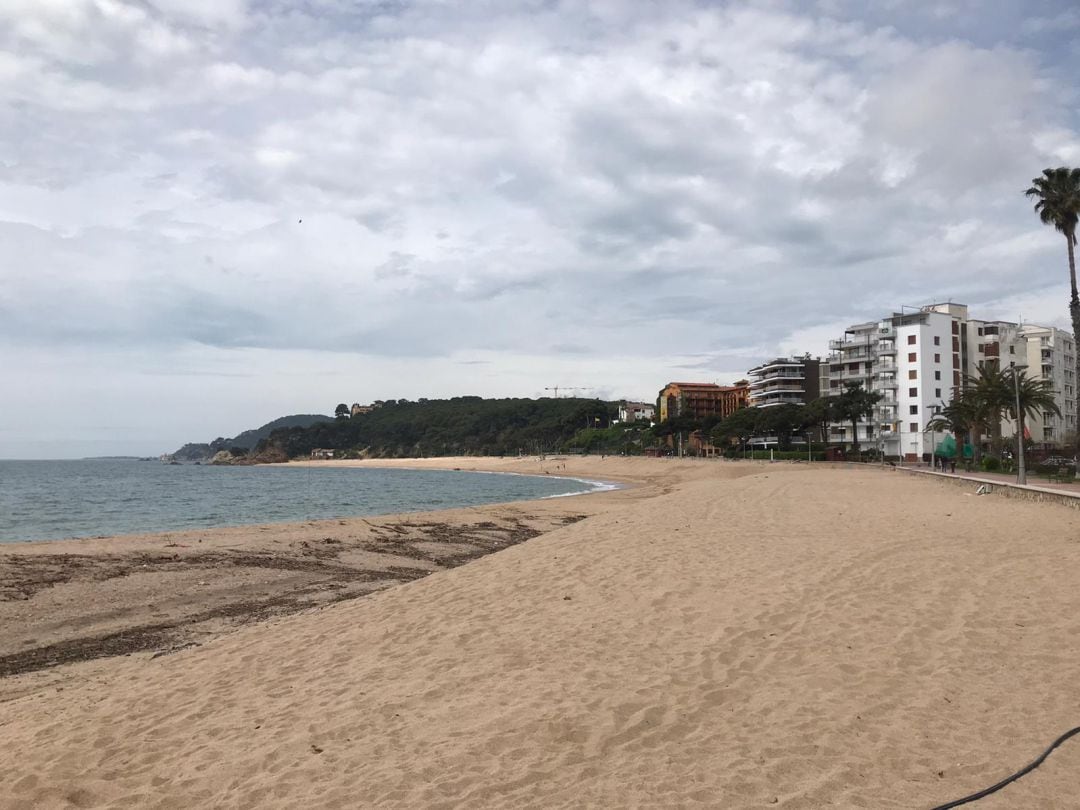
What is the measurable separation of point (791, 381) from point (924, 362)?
28572 millimetres

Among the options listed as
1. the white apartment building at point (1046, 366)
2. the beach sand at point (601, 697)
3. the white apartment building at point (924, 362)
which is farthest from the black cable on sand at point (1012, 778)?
the white apartment building at point (1046, 366)

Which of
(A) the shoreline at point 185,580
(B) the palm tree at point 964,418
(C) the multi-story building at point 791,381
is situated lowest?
(A) the shoreline at point 185,580

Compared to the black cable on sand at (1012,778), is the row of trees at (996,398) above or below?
above

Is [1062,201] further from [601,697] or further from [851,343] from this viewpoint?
[851,343]

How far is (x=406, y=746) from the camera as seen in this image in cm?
506

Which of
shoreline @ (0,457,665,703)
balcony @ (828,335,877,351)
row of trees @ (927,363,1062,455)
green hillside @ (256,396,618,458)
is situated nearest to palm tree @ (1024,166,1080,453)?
row of trees @ (927,363,1062,455)

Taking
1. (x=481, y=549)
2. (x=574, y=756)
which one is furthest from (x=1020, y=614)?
(x=481, y=549)

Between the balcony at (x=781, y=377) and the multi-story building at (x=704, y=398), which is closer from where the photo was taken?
the balcony at (x=781, y=377)

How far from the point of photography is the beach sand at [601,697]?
4.50 meters

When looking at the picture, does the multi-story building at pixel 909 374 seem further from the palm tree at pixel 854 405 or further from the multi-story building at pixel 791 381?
the multi-story building at pixel 791 381

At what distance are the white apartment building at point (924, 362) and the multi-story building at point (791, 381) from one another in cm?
1534

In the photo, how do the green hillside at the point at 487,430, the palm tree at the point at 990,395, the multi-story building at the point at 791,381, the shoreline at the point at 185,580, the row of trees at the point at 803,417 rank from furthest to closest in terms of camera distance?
the green hillside at the point at 487,430 → the multi-story building at the point at 791,381 → the row of trees at the point at 803,417 → the palm tree at the point at 990,395 → the shoreline at the point at 185,580

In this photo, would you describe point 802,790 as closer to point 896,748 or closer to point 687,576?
point 896,748

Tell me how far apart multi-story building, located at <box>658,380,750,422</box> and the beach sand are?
138 metres
